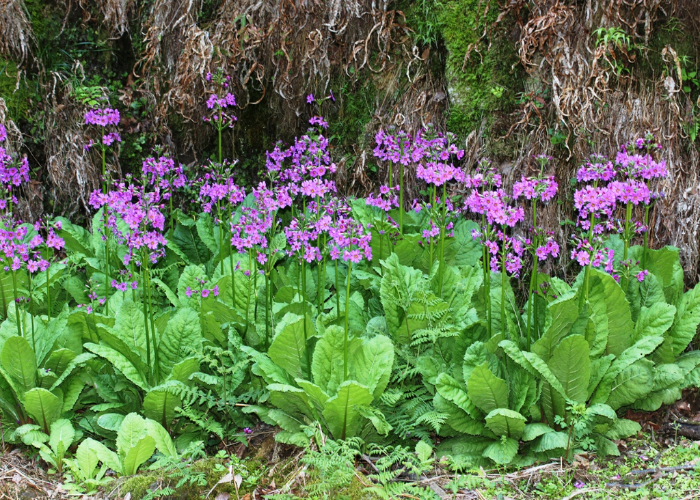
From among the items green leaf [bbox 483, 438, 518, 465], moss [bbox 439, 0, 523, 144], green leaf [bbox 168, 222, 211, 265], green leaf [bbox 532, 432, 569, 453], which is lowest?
green leaf [bbox 483, 438, 518, 465]

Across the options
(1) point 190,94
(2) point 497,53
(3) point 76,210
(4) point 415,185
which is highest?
(2) point 497,53

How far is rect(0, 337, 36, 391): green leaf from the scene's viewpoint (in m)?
3.33

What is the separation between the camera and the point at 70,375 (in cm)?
356

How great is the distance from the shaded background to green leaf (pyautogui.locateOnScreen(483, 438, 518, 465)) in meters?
1.69

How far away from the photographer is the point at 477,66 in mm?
4621

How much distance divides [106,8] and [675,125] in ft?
14.1

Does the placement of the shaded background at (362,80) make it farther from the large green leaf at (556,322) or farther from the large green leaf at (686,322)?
the large green leaf at (556,322)

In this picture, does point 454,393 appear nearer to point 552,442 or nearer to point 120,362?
point 552,442

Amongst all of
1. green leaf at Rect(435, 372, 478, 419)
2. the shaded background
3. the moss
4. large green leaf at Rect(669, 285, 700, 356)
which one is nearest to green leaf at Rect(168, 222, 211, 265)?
→ the shaded background

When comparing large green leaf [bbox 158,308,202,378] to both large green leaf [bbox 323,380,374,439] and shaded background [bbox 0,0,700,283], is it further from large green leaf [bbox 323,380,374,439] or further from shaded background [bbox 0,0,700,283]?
shaded background [bbox 0,0,700,283]

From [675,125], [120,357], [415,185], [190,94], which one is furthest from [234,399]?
[675,125]

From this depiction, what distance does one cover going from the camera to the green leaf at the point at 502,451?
121 inches

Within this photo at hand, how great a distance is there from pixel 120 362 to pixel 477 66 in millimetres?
3000

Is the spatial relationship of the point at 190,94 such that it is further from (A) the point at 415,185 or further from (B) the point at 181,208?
(A) the point at 415,185
